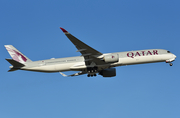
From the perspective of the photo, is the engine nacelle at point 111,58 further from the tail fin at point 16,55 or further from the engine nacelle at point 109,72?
the tail fin at point 16,55

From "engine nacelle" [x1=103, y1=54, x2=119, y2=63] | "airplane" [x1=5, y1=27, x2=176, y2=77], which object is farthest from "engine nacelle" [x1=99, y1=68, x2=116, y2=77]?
"engine nacelle" [x1=103, y1=54, x2=119, y2=63]

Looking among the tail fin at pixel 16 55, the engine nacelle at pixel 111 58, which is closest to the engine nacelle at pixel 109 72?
the engine nacelle at pixel 111 58

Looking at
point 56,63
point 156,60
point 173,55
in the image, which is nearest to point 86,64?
point 56,63

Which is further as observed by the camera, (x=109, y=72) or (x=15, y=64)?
(x=109, y=72)

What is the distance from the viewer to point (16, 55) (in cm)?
4728

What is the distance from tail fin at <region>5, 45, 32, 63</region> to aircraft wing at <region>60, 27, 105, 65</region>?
12.3 metres

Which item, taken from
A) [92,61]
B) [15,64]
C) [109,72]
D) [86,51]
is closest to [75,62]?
[92,61]

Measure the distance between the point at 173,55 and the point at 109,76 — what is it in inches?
540

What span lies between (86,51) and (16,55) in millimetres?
15168

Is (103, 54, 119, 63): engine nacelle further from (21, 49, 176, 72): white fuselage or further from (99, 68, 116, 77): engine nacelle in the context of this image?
(99, 68, 116, 77): engine nacelle

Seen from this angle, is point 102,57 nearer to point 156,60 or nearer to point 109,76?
point 109,76

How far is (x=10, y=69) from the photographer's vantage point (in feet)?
143

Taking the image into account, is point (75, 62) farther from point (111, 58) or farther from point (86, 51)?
point (111, 58)

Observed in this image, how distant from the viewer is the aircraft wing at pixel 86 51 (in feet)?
125
